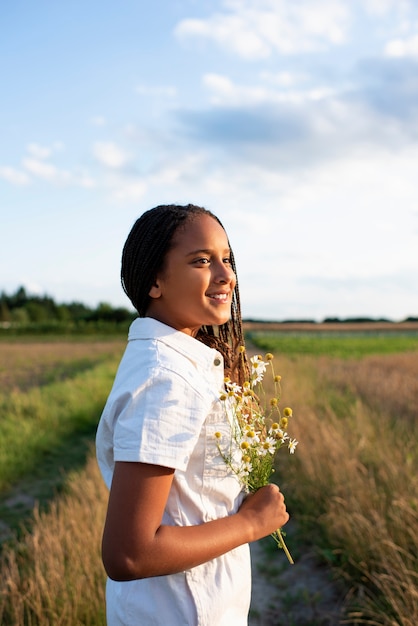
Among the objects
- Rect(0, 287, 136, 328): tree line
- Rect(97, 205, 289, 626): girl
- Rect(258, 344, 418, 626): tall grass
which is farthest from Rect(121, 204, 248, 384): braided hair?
Rect(0, 287, 136, 328): tree line

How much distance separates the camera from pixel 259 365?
1547mm

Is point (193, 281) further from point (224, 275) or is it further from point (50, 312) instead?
point (50, 312)

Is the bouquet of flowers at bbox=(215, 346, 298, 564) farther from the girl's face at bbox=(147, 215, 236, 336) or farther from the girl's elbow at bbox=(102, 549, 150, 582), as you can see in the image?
the girl's elbow at bbox=(102, 549, 150, 582)

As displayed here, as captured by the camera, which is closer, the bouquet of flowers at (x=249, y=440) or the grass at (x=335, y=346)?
the bouquet of flowers at (x=249, y=440)

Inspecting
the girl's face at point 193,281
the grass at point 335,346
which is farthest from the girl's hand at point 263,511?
the grass at point 335,346

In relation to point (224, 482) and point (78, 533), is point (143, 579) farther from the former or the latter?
point (78, 533)

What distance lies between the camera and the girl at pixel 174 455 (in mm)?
1188

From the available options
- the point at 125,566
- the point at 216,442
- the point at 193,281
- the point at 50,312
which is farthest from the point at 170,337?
the point at 50,312

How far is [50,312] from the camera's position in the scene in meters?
86.8

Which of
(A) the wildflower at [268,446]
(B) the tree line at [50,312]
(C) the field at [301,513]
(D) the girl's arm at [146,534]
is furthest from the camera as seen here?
(B) the tree line at [50,312]

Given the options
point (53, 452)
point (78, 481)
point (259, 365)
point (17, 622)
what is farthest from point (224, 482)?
point (53, 452)

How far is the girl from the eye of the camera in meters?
1.19

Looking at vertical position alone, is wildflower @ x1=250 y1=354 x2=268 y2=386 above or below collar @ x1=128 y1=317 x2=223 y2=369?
below

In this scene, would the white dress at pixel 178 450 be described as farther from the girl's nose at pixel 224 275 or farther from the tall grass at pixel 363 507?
the tall grass at pixel 363 507
